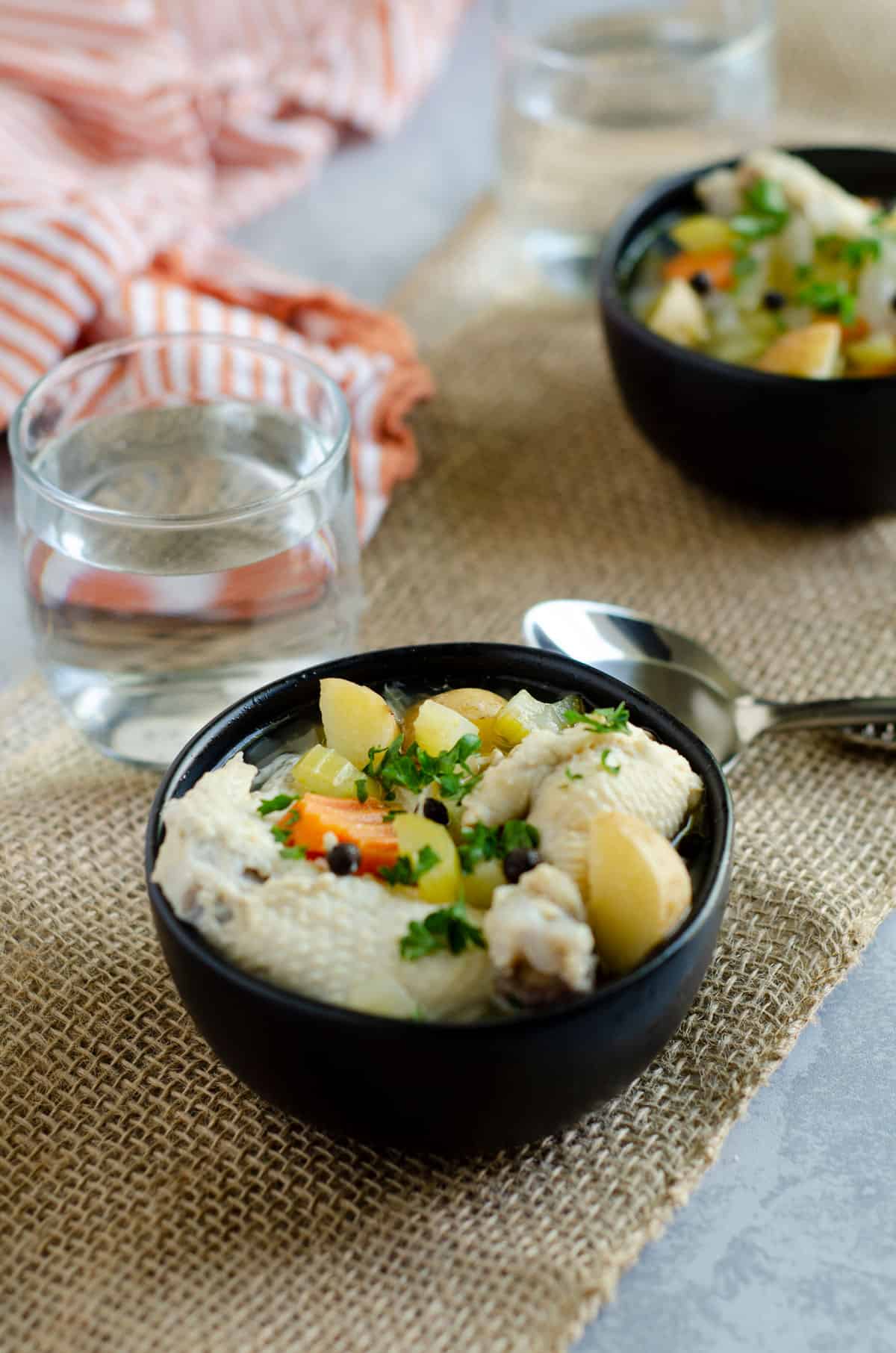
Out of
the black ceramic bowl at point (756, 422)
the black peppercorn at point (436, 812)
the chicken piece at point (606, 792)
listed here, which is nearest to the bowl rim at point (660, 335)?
the black ceramic bowl at point (756, 422)

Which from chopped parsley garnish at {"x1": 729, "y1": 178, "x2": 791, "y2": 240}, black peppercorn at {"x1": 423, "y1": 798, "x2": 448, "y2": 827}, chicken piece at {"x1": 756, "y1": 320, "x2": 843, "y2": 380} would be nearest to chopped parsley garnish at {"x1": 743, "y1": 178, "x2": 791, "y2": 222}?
chopped parsley garnish at {"x1": 729, "y1": 178, "x2": 791, "y2": 240}

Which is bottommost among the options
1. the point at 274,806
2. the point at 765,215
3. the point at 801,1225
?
the point at 801,1225

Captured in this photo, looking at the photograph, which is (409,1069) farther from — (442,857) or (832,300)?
(832,300)

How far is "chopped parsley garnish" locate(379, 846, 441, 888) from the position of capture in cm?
105

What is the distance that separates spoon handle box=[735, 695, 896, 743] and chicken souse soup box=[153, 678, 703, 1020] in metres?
0.35

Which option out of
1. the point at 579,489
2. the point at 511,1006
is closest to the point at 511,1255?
the point at 511,1006

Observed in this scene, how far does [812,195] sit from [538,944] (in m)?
1.17

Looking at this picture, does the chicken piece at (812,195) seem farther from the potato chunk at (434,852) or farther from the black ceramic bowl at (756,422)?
the potato chunk at (434,852)

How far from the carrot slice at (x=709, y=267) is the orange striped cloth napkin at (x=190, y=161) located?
361 millimetres

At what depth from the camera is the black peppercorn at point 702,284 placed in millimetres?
1798

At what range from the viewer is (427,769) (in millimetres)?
1147

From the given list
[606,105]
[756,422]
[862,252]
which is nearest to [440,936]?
[756,422]

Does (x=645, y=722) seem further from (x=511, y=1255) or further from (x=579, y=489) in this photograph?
(x=579, y=489)

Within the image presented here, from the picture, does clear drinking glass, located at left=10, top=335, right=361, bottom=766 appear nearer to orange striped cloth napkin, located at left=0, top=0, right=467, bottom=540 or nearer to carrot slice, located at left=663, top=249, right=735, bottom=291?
orange striped cloth napkin, located at left=0, top=0, right=467, bottom=540
